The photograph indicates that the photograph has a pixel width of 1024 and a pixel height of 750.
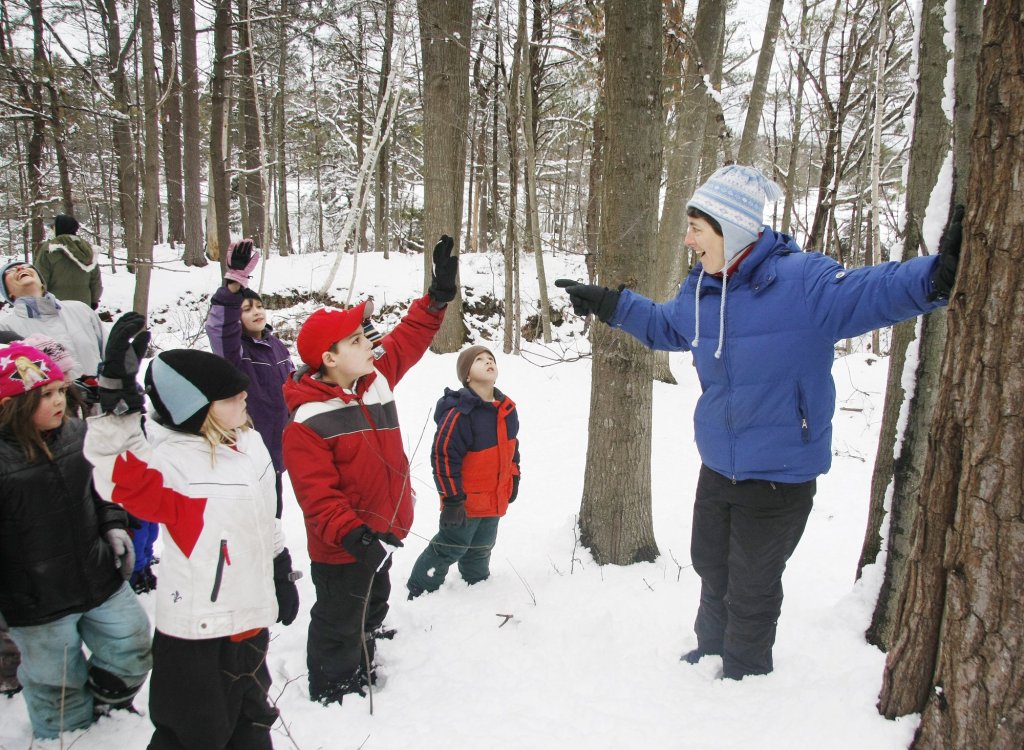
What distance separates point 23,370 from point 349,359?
1.26m

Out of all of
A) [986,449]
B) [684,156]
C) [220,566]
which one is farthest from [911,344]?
[684,156]

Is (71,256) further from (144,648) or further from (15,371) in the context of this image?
(144,648)

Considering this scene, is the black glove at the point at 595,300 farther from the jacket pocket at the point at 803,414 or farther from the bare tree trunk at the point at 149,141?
the bare tree trunk at the point at 149,141

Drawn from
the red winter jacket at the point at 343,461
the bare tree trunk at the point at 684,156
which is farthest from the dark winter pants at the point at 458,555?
the bare tree trunk at the point at 684,156

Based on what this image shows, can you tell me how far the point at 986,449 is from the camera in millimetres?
1432

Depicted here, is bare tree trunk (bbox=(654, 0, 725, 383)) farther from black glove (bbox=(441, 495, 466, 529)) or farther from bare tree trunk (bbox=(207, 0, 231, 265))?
bare tree trunk (bbox=(207, 0, 231, 265))

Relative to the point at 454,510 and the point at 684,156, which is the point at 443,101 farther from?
the point at 454,510

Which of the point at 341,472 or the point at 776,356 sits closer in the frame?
the point at 776,356

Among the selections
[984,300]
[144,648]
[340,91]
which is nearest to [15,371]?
[144,648]

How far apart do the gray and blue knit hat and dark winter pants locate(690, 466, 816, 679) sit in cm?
90

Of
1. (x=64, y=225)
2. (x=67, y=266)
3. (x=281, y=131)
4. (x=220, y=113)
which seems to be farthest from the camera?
(x=281, y=131)

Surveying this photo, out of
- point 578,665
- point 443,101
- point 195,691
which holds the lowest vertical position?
point 578,665

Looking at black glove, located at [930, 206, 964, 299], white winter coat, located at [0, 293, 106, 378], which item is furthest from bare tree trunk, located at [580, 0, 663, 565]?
white winter coat, located at [0, 293, 106, 378]

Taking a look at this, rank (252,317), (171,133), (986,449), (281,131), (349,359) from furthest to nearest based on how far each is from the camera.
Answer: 1. (281,131)
2. (171,133)
3. (252,317)
4. (349,359)
5. (986,449)
